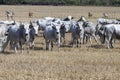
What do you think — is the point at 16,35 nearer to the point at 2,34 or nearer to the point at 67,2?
the point at 2,34

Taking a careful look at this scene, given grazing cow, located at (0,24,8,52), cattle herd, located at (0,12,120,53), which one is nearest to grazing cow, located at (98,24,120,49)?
cattle herd, located at (0,12,120,53)

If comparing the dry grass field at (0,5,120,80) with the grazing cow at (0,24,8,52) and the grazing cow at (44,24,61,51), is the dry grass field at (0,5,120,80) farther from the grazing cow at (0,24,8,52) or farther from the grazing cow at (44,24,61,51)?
the grazing cow at (0,24,8,52)

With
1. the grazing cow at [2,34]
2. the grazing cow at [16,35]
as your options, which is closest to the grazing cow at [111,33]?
the grazing cow at [16,35]

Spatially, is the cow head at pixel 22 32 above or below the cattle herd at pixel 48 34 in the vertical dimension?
above

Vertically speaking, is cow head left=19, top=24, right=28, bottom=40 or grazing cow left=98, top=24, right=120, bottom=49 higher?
cow head left=19, top=24, right=28, bottom=40

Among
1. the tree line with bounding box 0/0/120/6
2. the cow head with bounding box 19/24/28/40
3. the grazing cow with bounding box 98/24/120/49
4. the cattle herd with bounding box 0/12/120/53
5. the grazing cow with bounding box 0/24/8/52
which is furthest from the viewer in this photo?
the tree line with bounding box 0/0/120/6

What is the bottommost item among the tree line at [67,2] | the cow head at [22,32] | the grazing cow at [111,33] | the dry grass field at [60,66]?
the tree line at [67,2]

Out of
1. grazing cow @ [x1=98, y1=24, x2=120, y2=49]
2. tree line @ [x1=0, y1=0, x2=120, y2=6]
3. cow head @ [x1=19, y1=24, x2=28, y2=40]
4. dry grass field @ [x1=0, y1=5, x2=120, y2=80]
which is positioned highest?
cow head @ [x1=19, y1=24, x2=28, y2=40]

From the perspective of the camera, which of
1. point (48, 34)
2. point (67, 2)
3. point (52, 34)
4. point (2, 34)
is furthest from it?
point (67, 2)

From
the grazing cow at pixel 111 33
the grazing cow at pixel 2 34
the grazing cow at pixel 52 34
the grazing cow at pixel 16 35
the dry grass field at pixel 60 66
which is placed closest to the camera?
the dry grass field at pixel 60 66

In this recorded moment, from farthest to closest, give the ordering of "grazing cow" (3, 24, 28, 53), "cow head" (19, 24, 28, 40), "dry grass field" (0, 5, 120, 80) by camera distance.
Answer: "grazing cow" (3, 24, 28, 53), "cow head" (19, 24, 28, 40), "dry grass field" (0, 5, 120, 80)

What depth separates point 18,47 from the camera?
2622 centimetres

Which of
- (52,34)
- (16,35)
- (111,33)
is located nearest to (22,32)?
(16,35)

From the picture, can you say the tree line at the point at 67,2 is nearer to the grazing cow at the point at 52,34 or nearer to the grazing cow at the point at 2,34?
the grazing cow at the point at 52,34
